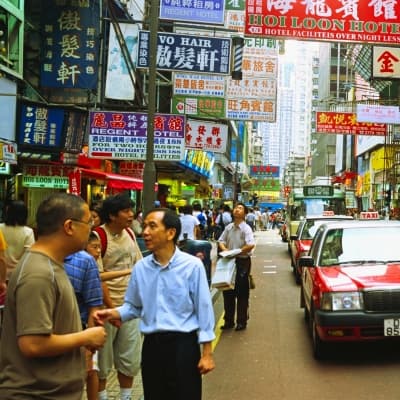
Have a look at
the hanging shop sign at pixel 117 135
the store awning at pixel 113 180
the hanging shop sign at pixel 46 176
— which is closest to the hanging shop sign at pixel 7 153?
the hanging shop sign at pixel 46 176

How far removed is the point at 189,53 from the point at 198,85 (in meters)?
4.02

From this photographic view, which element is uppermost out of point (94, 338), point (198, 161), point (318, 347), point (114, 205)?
point (198, 161)

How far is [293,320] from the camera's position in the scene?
9.66m

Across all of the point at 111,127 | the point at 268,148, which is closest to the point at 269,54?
the point at 111,127

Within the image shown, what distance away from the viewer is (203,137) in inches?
576

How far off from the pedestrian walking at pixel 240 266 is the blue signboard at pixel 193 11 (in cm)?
450

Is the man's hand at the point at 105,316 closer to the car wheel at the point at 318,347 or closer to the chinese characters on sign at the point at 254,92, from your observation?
the car wheel at the point at 318,347

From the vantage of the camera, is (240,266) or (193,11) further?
(193,11)

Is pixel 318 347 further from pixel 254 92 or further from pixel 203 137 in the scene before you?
pixel 254 92

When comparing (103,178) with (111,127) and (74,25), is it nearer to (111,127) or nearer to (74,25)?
(74,25)

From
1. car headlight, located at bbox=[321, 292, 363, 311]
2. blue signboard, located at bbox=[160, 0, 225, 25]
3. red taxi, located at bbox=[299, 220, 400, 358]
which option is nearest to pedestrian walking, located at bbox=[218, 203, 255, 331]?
red taxi, located at bbox=[299, 220, 400, 358]

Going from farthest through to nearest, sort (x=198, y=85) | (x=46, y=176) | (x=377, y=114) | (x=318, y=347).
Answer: (x=377, y=114) → (x=198, y=85) → (x=46, y=176) → (x=318, y=347)

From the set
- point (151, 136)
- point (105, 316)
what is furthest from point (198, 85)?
point (105, 316)

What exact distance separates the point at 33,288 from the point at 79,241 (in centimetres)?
35
